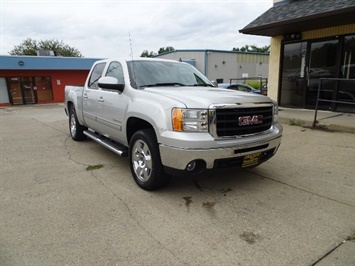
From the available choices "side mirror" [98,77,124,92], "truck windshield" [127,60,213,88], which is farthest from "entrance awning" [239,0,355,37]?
"side mirror" [98,77,124,92]

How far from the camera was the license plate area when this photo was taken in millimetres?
3688

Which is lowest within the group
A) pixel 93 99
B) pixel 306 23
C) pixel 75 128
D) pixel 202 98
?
pixel 75 128

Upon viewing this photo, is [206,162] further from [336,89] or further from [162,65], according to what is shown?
[336,89]

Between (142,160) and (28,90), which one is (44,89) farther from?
(142,160)

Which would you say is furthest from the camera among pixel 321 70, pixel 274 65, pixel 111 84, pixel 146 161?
pixel 274 65

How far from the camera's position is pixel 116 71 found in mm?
5004

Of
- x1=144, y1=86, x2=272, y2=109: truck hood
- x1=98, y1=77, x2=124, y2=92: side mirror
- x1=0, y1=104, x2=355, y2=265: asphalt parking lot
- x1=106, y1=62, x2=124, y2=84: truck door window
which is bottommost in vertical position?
x1=0, y1=104, x2=355, y2=265: asphalt parking lot

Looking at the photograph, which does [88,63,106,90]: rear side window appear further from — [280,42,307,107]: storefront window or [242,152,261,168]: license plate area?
[280,42,307,107]: storefront window

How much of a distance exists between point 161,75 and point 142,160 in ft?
5.10

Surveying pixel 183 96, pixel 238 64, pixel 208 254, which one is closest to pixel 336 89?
pixel 183 96

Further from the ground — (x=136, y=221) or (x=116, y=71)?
(x=116, y=71)

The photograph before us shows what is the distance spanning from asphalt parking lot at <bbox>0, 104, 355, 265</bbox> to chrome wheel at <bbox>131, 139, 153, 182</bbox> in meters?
0.24


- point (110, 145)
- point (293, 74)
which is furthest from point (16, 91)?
point (110, 145)

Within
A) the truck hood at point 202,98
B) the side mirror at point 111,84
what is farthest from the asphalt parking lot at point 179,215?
the side mirror at point 111,84
